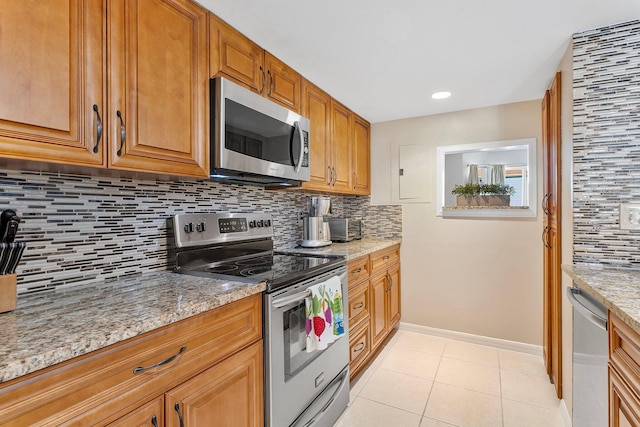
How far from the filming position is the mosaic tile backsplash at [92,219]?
113 cm

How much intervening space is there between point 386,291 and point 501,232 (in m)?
1.11

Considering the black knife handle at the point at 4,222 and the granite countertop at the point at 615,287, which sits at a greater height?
the black knife handle at the point at 4,222

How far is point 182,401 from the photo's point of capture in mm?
983

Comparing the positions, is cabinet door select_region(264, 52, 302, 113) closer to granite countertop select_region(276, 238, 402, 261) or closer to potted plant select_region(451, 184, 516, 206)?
granite countertop select_region(276, 238, 402, 261)

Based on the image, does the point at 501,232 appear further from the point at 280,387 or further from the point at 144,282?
the point at 144,282

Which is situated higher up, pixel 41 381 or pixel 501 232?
pixel 501 232

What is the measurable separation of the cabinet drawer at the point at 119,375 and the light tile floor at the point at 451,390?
3.83 feet

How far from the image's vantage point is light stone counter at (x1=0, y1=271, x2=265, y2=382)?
69 centimetres

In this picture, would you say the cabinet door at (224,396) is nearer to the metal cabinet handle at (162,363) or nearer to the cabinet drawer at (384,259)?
the metal cabinet handle at (162,363)

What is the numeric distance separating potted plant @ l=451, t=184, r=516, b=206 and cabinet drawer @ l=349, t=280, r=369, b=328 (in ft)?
4.14

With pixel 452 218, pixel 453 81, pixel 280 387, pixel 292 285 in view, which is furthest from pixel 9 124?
pixel 452 218

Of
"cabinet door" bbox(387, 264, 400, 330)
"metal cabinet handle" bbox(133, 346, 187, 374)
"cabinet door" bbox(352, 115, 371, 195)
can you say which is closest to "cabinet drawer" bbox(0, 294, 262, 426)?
"metal cabinet handle" bbox(133, 346, 187, 374)

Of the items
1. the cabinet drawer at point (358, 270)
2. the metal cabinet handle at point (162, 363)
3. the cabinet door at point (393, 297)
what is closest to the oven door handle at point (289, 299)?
the metal cabinet handle at point (162, 363)

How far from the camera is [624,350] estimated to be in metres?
0.98
